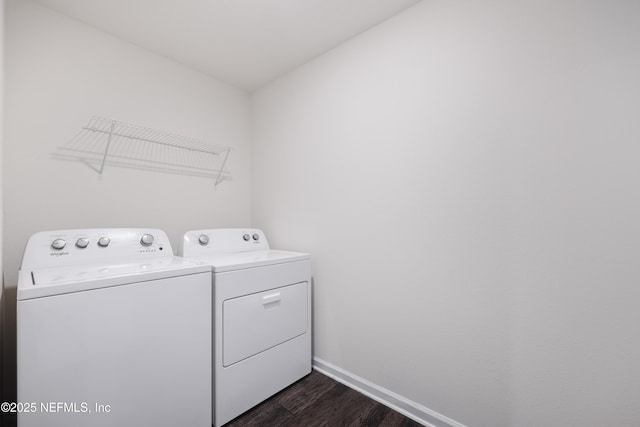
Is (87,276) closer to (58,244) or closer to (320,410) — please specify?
(58,244)

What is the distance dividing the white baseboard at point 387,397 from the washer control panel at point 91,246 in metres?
1.28

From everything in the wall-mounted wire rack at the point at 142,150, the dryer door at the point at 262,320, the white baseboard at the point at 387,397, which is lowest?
the white baseboard at the point at 387,397

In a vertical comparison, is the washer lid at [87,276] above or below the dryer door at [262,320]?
above

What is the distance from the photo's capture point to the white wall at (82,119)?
4.64ft

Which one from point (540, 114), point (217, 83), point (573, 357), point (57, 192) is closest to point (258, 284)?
point (57, 192)

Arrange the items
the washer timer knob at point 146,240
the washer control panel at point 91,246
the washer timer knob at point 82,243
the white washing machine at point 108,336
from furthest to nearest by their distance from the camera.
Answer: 1. the washer timer knob at point 146,240
2. the washer timer knob at point 82,243
3. the washer control panel at point 91,246
4. the white washing machine at point 108,336

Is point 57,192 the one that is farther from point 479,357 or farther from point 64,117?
point 479,357

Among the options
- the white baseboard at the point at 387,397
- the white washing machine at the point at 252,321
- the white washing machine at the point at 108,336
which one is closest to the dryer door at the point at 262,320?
the white washing machine at the point at 252,321

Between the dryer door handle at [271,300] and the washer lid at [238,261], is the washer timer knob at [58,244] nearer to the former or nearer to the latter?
the washer lid at [238,261]

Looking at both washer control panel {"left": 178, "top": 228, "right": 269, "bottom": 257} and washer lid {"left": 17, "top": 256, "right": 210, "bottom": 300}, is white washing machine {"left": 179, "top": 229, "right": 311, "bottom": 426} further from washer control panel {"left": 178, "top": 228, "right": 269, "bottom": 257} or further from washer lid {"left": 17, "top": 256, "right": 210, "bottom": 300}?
washer lid {"left": 17, "top": 256, "right": 210, "bottom": 300}

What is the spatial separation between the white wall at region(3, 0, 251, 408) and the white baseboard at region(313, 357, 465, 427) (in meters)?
1.41

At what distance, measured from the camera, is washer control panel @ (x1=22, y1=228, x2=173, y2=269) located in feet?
4.07

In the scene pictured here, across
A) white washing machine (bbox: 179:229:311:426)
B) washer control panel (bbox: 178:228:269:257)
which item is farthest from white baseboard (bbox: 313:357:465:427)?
washer control panel (bbox: 178:228:269:257)

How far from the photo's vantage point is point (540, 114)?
110 cm
